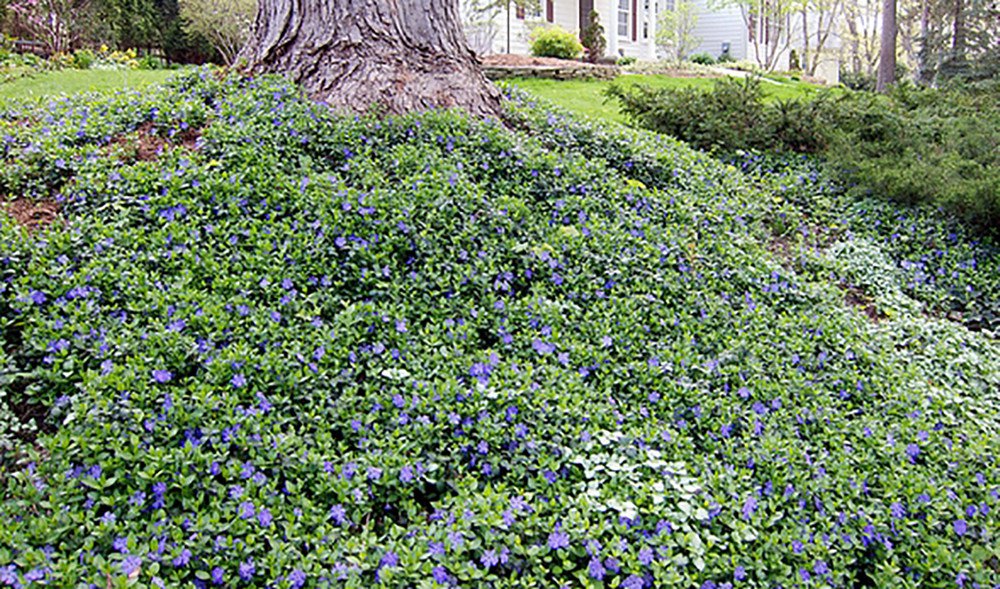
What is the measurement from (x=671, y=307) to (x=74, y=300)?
2550mm

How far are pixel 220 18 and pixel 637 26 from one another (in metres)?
16.6

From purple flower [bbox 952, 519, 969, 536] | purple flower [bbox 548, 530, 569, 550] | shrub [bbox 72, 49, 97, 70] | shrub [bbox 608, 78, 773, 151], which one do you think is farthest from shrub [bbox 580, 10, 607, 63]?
purple flower [bbox 548, 530, 569, 550]

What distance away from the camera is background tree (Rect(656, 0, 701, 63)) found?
27.4 meters

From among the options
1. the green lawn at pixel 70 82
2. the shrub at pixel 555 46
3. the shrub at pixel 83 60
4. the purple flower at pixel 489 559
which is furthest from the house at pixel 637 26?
the purple flower at pixel 489 559

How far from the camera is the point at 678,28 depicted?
2781cm

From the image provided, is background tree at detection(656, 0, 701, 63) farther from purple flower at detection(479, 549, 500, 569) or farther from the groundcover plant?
purple flower at detection(479, 549, 500, 569)

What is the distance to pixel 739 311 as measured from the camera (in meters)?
3.45

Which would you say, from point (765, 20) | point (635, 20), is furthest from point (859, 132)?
point (765, 20)

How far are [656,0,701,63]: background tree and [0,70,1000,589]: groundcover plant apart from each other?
84.0 feet

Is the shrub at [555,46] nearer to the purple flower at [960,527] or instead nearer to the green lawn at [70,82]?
the green lawn at [70,82]

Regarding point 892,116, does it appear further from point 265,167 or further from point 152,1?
point 152,1

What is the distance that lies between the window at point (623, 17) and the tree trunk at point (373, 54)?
23722 mm

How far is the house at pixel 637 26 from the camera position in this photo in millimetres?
20531

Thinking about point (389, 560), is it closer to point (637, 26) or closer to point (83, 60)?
point (83, 60)
